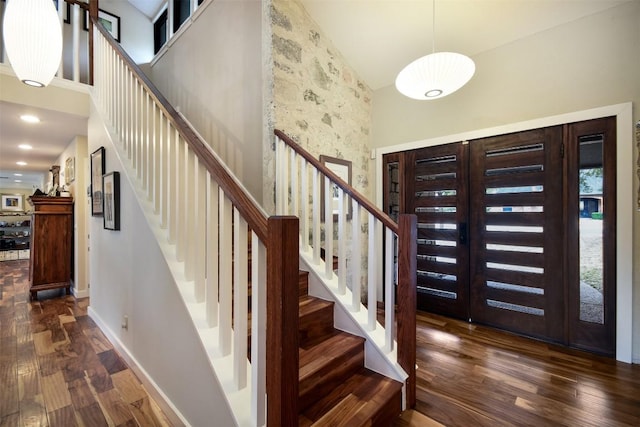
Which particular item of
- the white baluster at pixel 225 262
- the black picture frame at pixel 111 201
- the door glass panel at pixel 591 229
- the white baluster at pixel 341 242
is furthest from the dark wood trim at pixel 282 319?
the door glass panel at pixel 591 229

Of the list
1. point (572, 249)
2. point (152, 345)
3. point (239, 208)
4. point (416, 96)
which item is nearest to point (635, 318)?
point (572, 249)

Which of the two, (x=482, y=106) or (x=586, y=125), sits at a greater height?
(x=482, y=106)

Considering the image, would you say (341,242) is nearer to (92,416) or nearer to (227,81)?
(92,416)

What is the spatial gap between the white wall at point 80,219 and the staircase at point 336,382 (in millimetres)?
3958

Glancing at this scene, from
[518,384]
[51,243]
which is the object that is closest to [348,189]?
[518,384]

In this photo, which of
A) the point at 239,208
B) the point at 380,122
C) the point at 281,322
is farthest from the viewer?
the point at 380,122

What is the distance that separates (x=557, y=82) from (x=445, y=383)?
2722 mm

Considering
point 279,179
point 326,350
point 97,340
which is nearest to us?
point 326,350

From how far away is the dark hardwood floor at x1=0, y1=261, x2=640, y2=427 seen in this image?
156 centimetres

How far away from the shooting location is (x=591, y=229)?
2.26 metres

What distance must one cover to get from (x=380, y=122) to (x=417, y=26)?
3.62 ft

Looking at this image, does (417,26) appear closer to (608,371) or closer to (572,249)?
(572,249)

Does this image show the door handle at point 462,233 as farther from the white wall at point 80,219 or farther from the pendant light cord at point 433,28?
the white wall at point 80,219

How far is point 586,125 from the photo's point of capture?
88.6 inches
